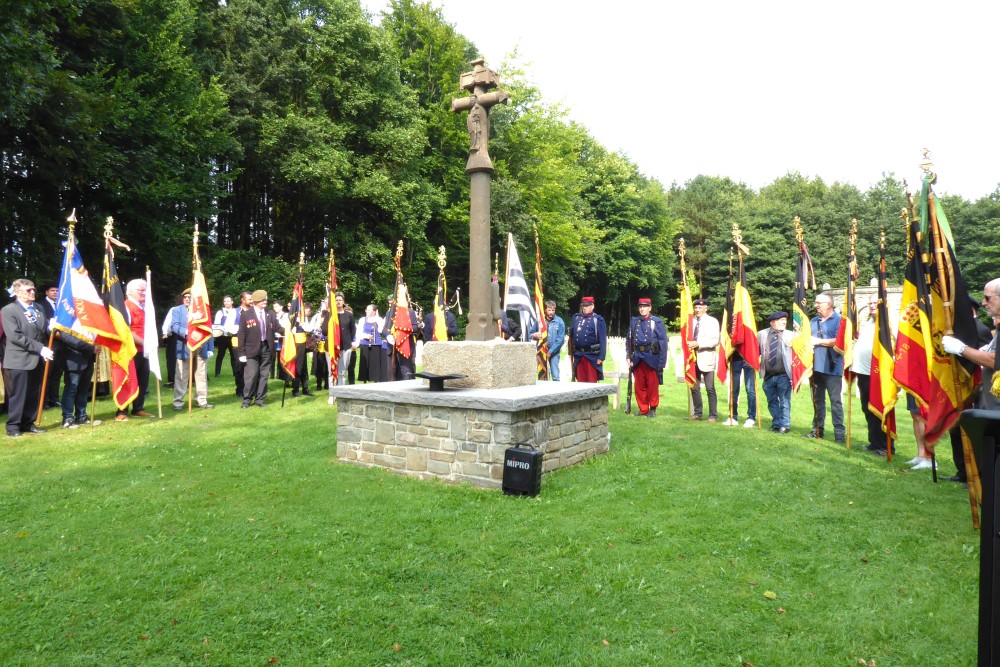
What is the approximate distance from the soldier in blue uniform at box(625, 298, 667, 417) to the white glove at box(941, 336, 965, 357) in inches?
220

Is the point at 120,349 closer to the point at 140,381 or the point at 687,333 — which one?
the point at 140,381

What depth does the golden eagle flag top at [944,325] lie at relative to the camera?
554 cm

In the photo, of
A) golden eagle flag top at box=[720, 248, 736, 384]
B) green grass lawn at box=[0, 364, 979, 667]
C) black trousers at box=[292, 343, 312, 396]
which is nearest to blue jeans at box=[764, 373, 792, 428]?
golden eagle flag top at box=[720, 248, 736, 384]

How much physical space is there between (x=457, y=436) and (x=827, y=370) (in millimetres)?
6040

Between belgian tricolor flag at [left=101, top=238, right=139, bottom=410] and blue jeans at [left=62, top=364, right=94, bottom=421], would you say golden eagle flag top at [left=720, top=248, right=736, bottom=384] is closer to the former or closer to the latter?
belgian tricolor flag at [left=101, top=238, right=139, bottom=410]

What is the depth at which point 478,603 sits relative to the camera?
151 inches

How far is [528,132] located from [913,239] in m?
29.5

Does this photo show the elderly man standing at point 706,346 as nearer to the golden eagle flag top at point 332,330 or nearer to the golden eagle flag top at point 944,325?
the golden eagle flag top at point 944,325

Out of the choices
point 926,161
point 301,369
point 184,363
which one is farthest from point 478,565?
point 301,369

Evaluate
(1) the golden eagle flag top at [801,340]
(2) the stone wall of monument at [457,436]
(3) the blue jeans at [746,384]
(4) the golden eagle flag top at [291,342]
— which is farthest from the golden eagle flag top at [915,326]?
(4) the golden eagle flag top at [291,342]

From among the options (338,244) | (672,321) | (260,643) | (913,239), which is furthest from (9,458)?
(672,321)

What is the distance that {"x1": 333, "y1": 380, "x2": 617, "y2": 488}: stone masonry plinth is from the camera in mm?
6262

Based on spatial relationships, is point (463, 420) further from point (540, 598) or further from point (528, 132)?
point (528, 132)

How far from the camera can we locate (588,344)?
11750mm
